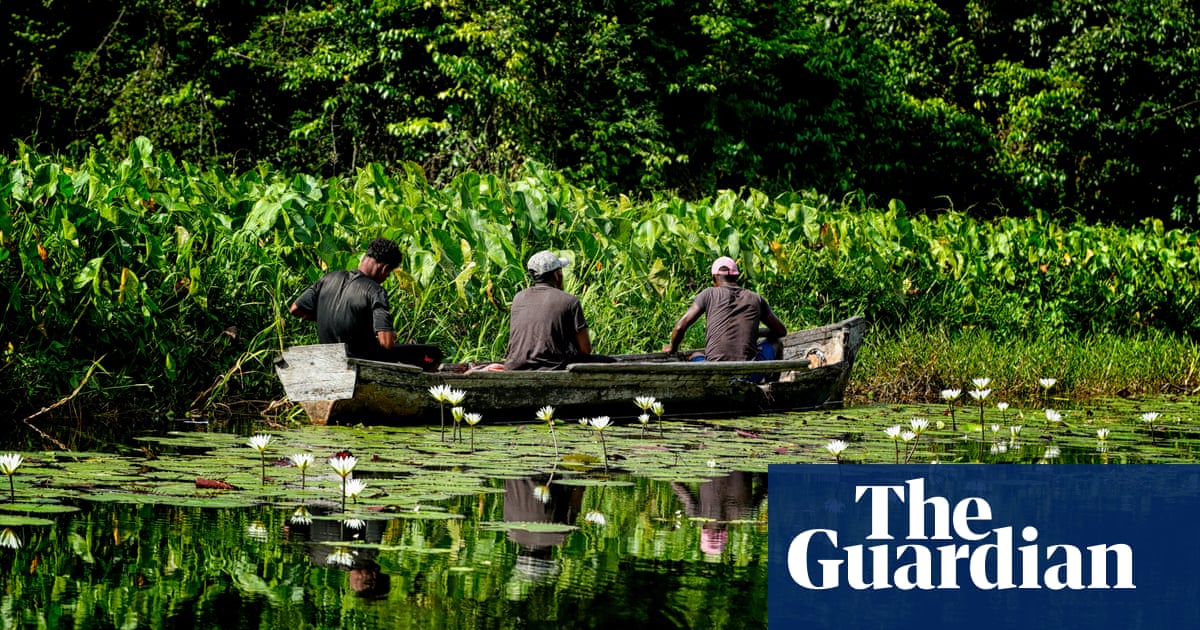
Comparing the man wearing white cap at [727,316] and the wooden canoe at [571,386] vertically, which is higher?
the man wearing white cap at [727,316]

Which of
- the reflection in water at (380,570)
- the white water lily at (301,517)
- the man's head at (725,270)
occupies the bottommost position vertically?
the reflection in water at (380,570)

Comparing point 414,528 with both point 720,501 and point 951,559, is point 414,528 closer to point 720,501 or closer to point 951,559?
point 720,501

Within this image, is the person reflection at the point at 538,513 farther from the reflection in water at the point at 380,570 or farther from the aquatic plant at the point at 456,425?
the aquatic plant at the point at 456,425

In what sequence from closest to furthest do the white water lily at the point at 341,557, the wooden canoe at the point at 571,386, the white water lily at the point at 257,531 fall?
1. the white water lily at the point at 341,557
2. the white water lily at the point at 257,531
3. the wooden canoe at the point at 571,386

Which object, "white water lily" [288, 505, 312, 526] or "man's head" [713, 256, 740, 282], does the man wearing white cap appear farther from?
"white water lily" [288, 505, 312, 526]

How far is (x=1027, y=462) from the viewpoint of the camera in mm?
7387

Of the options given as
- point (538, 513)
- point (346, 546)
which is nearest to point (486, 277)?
point (538, 513)

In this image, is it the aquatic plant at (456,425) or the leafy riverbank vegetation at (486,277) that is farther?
the leafy riverbank vegetation at (486,277)

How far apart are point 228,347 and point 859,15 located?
60.3 feet

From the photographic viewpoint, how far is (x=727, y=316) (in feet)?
34.7

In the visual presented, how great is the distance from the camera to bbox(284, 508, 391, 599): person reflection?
399 cm

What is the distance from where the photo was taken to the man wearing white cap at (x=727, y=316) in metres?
10.5

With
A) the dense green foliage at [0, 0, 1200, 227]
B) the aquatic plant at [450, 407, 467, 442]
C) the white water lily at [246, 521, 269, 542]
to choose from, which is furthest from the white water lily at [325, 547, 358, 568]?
the dense green foliage at [0, 0, 1200, 227]

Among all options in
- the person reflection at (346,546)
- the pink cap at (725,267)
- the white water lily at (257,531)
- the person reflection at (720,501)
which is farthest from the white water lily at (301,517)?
the pink cap at (725,267)
